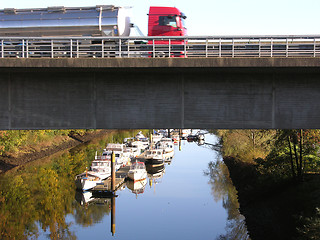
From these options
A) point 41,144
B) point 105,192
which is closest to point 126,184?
point 105,192

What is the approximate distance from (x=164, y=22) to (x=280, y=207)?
13.5m

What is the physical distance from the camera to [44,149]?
5712cm

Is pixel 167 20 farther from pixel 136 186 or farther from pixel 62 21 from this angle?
pixel 136 186

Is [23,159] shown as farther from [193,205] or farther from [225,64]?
[225,64]

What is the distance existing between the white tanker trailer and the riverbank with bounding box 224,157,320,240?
13890 millimetres

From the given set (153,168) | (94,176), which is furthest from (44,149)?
(94,176)

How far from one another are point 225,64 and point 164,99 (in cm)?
287

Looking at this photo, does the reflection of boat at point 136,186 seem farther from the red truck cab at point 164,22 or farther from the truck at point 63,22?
the truck at point 63,22

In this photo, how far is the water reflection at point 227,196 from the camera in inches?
1156

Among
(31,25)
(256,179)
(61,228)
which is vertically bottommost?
(61,228)

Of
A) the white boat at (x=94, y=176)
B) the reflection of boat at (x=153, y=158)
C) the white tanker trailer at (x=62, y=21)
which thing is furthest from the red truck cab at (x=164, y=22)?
the reflection of boat at (x=153, y=158)

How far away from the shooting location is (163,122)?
1742 cm

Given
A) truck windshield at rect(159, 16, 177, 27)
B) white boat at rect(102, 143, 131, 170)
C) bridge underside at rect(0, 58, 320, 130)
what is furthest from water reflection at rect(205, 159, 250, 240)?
truck windshield at rect(159, 16, 177, 27)

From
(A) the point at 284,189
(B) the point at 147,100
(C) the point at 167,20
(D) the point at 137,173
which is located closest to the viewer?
(B) the point at 147,100
